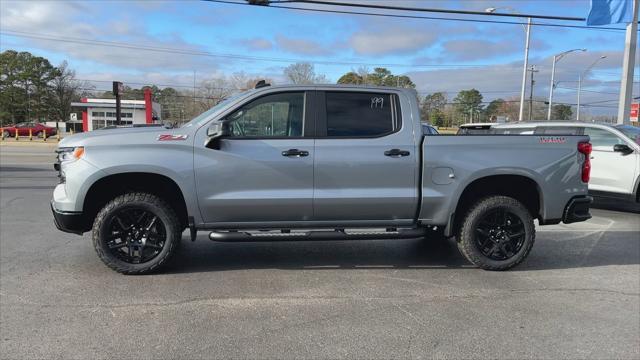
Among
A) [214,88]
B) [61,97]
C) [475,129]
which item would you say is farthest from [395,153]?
[61,97]

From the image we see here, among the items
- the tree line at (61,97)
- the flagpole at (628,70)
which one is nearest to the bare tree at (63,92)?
the tree line at (61,97)

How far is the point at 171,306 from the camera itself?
4.48 metres

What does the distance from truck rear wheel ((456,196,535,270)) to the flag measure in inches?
527

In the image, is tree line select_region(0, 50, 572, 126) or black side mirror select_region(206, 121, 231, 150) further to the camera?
tree line select_region(0, 50, 572, 126)

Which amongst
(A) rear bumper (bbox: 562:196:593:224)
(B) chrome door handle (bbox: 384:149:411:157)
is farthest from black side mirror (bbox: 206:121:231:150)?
(A) rear bumper (bbox: 562:196:593:224)

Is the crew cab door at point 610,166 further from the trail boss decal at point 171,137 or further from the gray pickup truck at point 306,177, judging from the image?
the trail boss decal at point 171,137

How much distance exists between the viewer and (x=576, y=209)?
5719mm

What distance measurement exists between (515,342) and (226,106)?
137 inches

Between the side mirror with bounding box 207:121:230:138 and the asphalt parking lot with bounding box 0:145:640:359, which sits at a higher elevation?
the side mirror with bounding box 207:121:230:138

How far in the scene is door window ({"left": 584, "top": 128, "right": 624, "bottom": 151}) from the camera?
971 centimetres

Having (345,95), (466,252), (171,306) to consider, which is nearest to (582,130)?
(466,252)

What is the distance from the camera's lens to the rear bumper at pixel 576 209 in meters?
5.70

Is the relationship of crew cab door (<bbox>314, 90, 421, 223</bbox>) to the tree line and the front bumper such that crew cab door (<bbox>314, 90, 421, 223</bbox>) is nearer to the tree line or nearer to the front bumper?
the front bumper

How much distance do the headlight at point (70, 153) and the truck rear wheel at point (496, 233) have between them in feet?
13.5
